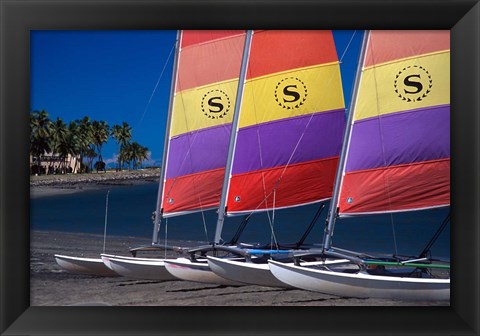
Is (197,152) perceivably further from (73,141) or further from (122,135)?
(73,141)

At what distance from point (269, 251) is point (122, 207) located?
4093 mm

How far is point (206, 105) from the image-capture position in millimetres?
9625

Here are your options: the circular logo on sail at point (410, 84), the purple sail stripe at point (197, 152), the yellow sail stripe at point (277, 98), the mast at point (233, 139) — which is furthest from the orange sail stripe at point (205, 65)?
the circular logo on sail at point (410, 84)

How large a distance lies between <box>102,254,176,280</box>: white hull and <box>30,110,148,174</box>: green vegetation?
1.08 metres

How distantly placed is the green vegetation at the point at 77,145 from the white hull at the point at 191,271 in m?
1.29

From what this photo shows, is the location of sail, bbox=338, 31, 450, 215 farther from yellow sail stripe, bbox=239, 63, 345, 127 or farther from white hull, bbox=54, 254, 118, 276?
white hull, bbox=54, 254, 118, 276

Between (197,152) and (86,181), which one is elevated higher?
(197,152)

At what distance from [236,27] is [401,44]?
1922 mm

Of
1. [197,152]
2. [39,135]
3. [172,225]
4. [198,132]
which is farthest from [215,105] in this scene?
[172,225]

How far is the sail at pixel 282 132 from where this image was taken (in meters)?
9.21

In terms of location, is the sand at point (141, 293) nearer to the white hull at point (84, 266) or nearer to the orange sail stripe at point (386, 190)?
the white hull at point (84, 266)

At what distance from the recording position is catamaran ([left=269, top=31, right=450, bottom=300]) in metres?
8.40
